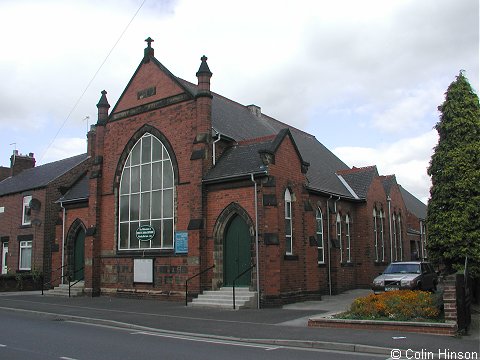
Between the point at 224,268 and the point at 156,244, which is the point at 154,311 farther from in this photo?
the point at 156,244

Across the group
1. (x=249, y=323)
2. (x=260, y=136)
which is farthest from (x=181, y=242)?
(x=260, y=136)

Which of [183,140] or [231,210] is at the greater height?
[183,140]

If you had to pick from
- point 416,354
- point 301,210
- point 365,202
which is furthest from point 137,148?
point 416,354

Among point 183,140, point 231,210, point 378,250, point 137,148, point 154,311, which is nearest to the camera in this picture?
point 154,311

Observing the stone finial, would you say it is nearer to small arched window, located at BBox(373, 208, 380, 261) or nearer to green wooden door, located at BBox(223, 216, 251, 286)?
green wooden door, located at BBox(223, 216, 251, 286)

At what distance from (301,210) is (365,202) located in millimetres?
8773

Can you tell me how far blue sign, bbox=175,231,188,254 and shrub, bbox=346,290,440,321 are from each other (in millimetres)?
8778

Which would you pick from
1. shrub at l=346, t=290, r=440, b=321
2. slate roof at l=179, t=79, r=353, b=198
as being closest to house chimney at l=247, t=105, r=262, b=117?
slate roof at l=179, t=79, r=353, b=198

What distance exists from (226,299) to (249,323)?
4.72 metres

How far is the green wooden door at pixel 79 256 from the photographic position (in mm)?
26609

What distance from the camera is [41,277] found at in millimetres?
29266

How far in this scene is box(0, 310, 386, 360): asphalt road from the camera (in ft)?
30.3

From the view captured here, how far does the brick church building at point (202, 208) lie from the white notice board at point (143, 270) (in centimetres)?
6

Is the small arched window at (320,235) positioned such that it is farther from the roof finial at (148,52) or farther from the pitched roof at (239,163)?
the roof finial at (148,52)
